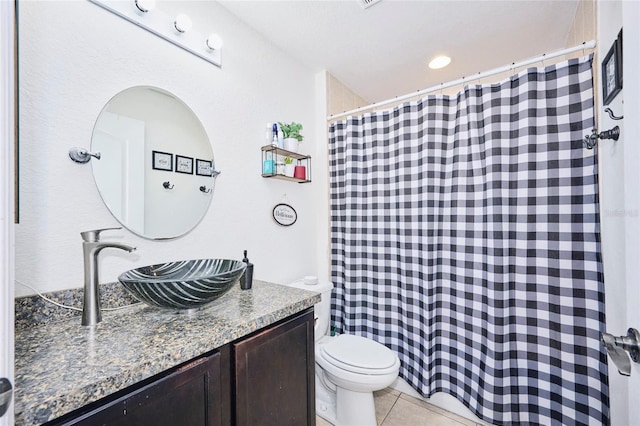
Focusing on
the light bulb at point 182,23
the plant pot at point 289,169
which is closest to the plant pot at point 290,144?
the plant pot at point 289,169

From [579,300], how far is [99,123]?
223cm

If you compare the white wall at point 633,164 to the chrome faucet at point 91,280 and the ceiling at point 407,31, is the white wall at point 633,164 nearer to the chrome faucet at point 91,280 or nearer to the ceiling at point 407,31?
the ceiling at point 407,31

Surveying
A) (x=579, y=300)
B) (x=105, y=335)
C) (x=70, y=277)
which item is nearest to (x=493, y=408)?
(x=579, y=300)

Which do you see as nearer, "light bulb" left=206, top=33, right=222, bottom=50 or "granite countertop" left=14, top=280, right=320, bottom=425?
"granite countertop" left=14, top=280, right=320, bottom=425

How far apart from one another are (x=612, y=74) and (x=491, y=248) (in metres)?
0.86

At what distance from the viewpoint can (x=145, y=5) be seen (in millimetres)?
1133

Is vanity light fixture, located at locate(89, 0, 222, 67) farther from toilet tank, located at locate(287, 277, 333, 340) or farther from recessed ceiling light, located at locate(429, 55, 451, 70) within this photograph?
recessed ceiling light, located at locate(429, 55, 451, 70)

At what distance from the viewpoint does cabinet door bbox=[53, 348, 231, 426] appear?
0.58 meters

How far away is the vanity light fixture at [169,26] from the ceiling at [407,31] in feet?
1.02

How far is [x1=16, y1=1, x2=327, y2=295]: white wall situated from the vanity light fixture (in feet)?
0.11

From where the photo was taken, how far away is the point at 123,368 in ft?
1.98

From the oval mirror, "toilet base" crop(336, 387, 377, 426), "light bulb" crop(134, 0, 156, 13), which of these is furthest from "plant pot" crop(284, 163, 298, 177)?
"toilet base" crop(336, 387, 377, 426)

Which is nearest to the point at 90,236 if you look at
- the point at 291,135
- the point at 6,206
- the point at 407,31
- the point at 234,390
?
the point at 6,206

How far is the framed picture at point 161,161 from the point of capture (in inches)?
47.9
